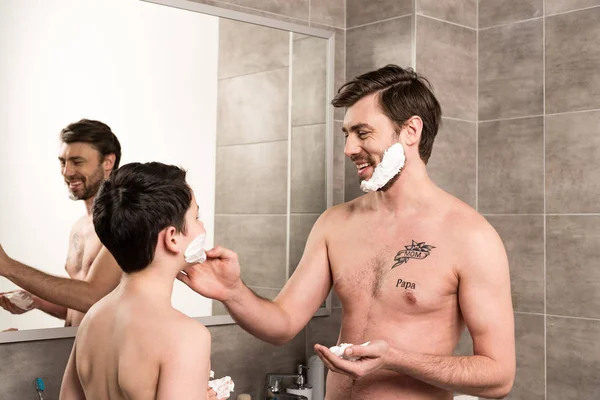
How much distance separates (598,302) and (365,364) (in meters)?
1.22

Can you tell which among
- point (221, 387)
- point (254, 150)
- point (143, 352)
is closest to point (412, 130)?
point (254, 150)

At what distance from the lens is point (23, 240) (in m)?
2.05

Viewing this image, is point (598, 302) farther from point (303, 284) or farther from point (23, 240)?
point (23, 240)

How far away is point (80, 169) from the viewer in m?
2.15

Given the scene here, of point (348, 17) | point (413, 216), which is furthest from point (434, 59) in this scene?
point (413, 216)

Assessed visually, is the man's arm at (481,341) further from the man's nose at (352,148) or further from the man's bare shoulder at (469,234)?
the man's nose at (352,148)

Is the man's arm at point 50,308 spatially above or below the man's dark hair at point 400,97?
below

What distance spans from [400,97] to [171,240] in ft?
2.66

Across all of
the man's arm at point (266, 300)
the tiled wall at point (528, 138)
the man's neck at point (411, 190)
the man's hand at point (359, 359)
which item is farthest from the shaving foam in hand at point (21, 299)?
the tiled wall at point (528, 138)

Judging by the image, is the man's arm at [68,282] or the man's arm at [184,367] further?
the man's arm at [68,282]

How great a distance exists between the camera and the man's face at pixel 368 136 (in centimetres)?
201

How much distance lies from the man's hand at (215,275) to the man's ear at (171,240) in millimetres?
300

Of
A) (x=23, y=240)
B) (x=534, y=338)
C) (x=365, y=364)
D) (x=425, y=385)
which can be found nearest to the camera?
(x=365, y=364)

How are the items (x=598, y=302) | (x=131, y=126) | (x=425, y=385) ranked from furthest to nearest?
(x=598, y=302) → (x=131, y=126) → (x=425, y=385)
